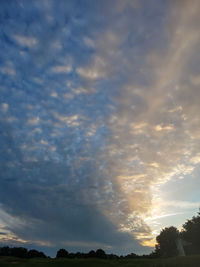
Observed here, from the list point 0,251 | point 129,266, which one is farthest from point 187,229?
point 0,251

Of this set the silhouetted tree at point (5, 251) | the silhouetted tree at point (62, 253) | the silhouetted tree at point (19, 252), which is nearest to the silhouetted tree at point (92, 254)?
the silhouetted tree at point (62, 253)

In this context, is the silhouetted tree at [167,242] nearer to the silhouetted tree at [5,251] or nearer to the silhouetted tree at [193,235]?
the silhouetted tree at [193,235]

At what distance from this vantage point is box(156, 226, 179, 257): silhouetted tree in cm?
8456

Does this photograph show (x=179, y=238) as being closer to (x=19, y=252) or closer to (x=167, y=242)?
(x=167, y=242)

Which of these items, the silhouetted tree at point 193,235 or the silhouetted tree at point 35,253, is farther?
the silhouetted tree at point 35,253

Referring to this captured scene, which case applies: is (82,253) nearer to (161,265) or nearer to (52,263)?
(52,263)

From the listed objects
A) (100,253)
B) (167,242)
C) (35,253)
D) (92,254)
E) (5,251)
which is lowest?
(92,254)

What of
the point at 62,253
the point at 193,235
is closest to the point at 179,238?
the point at 193,235

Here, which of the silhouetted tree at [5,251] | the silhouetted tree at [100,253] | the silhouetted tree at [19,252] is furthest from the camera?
the silhouetted tree at [19,252]

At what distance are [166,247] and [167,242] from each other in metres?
2.06

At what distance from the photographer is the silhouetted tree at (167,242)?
84.6m

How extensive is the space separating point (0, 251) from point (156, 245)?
70.5m

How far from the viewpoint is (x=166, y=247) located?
284 feet

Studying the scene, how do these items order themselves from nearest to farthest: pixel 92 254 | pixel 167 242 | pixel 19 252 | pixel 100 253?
pixel 92 254 < pixel 100 253 < pixel 19 252 < pixel 167 242
